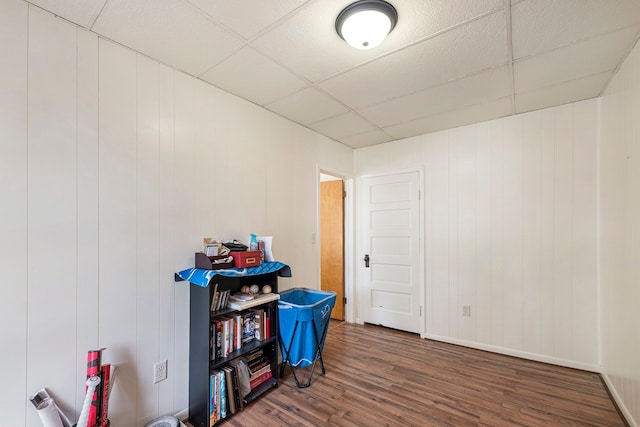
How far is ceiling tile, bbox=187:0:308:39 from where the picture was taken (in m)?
1.46

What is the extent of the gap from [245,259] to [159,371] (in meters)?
Answer: 0.90

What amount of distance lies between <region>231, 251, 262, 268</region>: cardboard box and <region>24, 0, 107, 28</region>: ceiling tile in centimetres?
157

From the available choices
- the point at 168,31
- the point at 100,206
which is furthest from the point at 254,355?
the point at 168,31

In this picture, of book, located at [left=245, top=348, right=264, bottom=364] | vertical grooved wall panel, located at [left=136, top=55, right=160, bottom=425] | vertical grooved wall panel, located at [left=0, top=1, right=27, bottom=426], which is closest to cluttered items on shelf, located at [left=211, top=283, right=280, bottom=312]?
vertical grooved wall panel, located at [left=136, top=55, right=160, bottom=425]

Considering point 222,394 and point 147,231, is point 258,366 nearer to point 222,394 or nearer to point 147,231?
point 222,394

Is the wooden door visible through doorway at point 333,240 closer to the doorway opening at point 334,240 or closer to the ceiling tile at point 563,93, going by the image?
the doorway opening at point 334,240

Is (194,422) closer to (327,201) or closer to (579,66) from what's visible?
(327,201)

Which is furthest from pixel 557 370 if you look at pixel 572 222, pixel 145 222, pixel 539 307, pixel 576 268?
pixel 145 222

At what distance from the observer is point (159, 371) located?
188cm

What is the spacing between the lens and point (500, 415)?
6.55 ft

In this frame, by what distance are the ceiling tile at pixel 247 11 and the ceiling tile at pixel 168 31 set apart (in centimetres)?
7

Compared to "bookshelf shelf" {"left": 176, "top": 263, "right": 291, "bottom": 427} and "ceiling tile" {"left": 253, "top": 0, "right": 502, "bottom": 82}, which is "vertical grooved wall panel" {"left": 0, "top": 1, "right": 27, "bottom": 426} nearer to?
"bookshelf shelf" {"left": 176, "top": 263, "right": 291, "bottom": 427}

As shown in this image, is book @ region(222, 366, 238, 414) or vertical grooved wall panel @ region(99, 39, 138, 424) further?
book @ region(222, 366, 238, 414)

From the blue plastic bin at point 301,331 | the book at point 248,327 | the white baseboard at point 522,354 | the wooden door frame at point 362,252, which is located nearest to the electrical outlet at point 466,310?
the white baseboard at point 522,354
